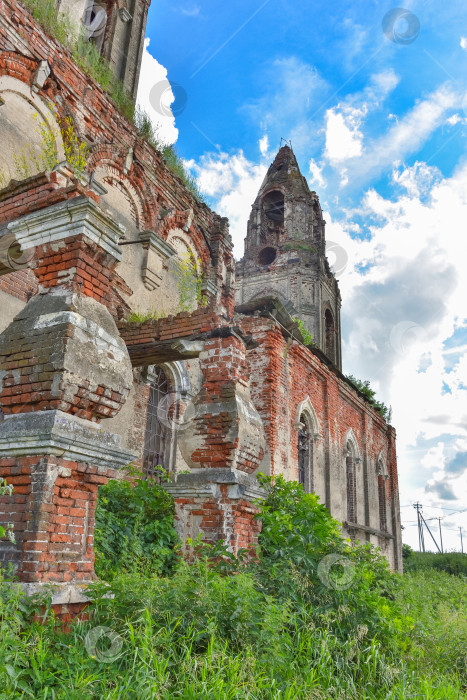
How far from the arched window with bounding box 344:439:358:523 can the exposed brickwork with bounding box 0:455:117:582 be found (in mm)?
14888

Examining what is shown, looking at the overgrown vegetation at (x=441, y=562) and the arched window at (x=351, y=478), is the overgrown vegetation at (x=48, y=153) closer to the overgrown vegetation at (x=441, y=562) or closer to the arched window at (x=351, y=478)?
the arched window at (x=351, y=478)

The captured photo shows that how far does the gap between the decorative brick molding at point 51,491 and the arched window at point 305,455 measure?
1022 cm

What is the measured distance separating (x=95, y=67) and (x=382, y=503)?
1927 centimetres

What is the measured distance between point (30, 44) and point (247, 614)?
28.9 ft

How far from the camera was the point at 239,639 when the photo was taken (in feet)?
13.1

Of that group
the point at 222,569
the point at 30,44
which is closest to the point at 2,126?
the point at 30,44

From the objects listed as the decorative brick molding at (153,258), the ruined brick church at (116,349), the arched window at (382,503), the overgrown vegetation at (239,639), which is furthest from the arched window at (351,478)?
the overgrown vegetation at (239,639)

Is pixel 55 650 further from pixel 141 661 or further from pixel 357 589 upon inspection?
pixel 357 589

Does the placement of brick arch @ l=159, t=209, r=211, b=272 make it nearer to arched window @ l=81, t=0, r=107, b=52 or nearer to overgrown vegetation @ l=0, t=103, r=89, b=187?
overgrown vegetation @ l=0, t=103, r=89, b=187

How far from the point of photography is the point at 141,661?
3.52 meters

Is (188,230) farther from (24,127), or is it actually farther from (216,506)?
(216,506)

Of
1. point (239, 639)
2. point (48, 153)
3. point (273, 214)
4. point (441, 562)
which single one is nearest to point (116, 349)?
point (239, 639)

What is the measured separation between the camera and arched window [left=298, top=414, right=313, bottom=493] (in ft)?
46.5

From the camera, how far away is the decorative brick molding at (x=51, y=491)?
151 inches
